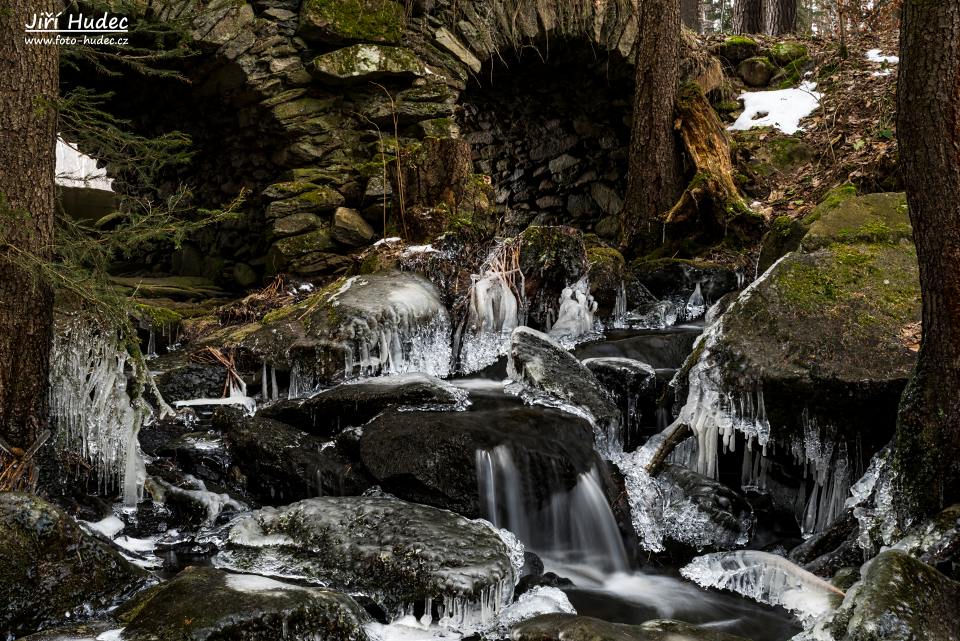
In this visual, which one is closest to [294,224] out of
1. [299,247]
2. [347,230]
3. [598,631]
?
[299,247]

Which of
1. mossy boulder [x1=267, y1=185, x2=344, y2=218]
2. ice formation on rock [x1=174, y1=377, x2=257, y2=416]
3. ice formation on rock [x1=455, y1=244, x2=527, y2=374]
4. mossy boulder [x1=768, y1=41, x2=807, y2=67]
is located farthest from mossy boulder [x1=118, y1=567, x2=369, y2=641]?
mossy boulder [x1=768, y1=41, x2=807, y2=67]

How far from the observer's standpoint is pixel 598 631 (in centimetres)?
306

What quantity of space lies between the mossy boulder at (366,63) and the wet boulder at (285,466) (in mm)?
4821

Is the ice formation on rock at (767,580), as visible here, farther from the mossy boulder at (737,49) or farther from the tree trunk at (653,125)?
the mossy boulder at (737,49)

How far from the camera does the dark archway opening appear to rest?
11.5 meters

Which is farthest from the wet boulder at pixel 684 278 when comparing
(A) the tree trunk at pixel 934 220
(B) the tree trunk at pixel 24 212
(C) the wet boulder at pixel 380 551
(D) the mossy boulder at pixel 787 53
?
(B) the tree trunk at pixel 24 212

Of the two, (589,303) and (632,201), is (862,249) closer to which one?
(589,303)

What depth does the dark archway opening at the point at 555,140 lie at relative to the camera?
37.8 feet

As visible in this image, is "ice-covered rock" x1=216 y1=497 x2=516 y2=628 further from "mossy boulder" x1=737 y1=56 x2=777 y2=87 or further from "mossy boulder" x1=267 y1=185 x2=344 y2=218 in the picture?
"mossy boulder" x1=737 y1=56 x2=777 y2=87

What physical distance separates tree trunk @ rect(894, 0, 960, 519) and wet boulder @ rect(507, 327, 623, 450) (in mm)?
2280

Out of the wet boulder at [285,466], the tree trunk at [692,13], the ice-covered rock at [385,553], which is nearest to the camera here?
the ice-covered rock at [385,553]

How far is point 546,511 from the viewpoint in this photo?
4754mm

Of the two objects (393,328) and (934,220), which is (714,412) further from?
(393,328)

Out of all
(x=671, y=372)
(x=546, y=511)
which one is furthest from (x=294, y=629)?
(x=671, y=372)
